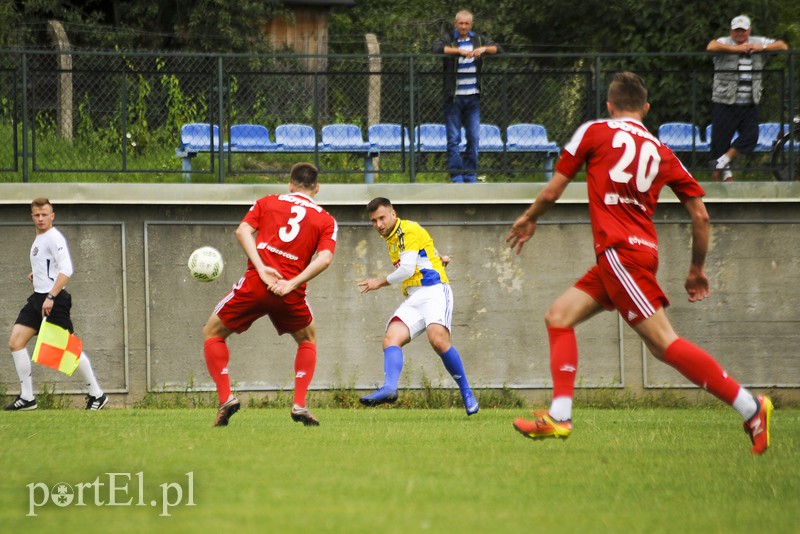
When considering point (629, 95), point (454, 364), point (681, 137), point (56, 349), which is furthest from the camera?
point (681, 137)

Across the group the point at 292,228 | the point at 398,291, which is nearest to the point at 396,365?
the point at 292,228

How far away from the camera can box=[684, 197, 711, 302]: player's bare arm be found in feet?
23.3

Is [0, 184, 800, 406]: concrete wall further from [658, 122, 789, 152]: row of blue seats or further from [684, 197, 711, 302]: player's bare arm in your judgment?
[684, 197, 711, 302]: player's bare arm

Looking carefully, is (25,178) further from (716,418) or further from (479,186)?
(716,418)

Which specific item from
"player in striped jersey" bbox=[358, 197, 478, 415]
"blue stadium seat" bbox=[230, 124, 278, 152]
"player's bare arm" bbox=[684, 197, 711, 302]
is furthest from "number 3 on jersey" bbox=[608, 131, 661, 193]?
"blue stadium seat" bbox=[230, 124, 278, 152]

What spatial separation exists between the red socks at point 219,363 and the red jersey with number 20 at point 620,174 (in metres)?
3.32

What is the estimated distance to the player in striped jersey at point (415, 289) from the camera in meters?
10.7

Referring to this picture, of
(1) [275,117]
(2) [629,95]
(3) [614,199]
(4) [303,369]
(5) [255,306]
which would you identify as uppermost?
(1) [275,117]

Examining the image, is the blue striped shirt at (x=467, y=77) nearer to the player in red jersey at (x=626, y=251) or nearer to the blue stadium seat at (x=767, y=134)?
the blue stadium seat at (x=767, y=134)

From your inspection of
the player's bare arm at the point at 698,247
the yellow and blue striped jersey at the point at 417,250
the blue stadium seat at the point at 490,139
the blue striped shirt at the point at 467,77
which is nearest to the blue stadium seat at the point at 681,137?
the blue stadium seat at the point at 490,139

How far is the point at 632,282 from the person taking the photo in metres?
6.81

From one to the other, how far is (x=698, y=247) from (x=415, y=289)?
14.3 feet

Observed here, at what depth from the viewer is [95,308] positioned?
49.8 ft

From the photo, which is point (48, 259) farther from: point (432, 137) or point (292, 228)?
point (432, 137)
